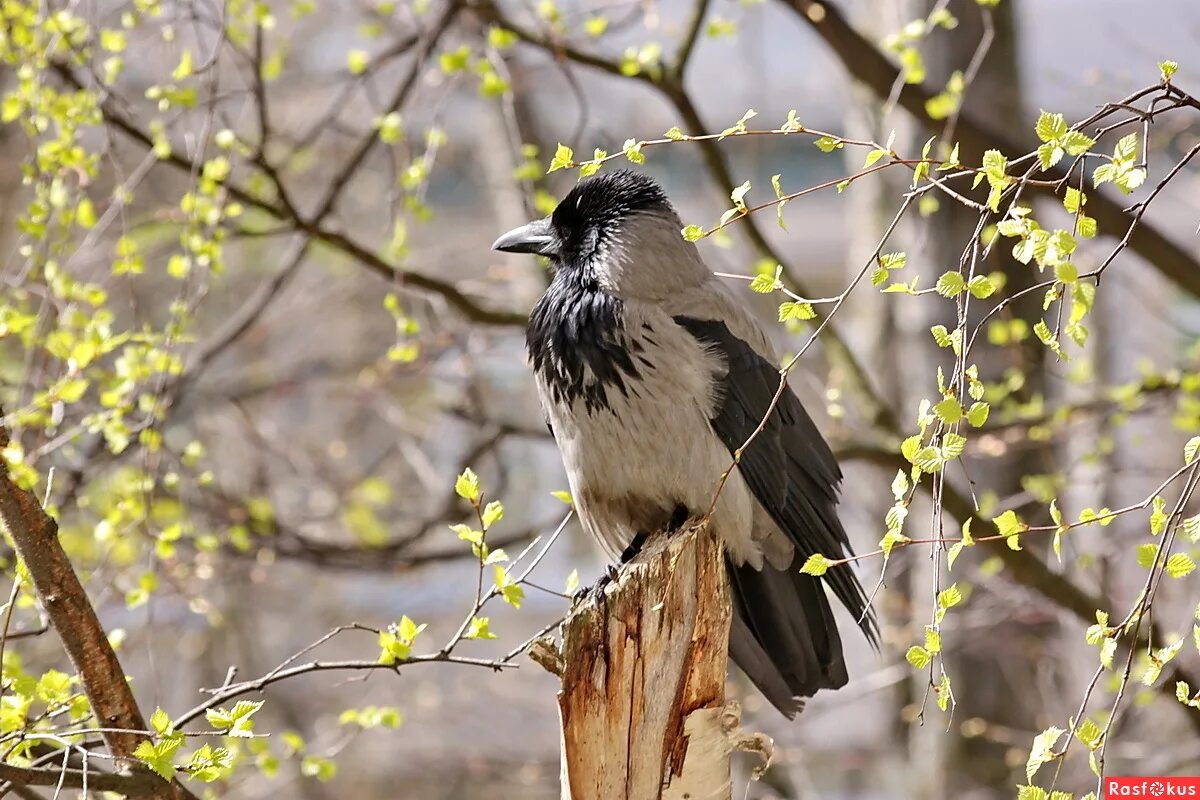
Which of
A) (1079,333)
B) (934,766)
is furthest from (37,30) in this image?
(934,766)

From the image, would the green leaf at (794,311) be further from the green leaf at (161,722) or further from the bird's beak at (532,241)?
the bird's beak at (532,241)

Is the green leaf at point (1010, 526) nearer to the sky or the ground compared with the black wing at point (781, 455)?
nearer to the ground

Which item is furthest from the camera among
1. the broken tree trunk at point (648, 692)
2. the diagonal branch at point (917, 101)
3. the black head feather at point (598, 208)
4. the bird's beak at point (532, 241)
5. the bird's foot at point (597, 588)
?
the diagonal branch at point (917, 101)

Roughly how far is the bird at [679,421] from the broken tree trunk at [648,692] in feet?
1.72

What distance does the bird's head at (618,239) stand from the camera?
321 cm

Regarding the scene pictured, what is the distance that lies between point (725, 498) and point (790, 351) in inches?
93.8

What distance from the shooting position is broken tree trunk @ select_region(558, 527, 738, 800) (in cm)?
236

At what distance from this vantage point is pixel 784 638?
10.8ft

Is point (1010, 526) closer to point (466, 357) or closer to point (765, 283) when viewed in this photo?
point (765, 283)

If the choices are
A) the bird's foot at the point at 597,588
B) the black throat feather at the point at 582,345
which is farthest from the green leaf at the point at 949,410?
the black throat feather at the point at 582,345

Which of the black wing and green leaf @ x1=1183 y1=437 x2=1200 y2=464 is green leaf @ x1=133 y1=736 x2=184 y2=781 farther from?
green leaf @ x1=1183 y1=437 x2=1200 y2=464

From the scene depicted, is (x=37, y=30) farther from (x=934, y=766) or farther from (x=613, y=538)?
(x=934, y=766)

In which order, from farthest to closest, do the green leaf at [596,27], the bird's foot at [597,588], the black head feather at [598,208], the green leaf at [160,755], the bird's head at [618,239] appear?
the green leaf at [596,27] → the black head feather at [598,208] → the bird's head at [618,239] → the bird's foot at [597,588] → the green leaf at [160,755]

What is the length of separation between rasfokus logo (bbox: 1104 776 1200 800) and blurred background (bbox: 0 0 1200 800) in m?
0.30
